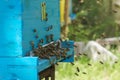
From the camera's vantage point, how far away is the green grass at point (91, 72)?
326 inches

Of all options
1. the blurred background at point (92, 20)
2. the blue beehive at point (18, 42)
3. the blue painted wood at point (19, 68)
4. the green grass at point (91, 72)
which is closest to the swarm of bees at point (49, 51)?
the blue beehive at point (18, 42)

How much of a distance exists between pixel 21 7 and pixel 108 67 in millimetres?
5074

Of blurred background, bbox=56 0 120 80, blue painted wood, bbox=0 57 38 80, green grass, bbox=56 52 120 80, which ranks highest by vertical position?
blue painted wood, bbox=0 57 38 80

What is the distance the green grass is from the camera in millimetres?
8281

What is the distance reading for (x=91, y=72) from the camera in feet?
28.2

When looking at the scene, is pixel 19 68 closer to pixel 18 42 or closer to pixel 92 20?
pixel 18 42

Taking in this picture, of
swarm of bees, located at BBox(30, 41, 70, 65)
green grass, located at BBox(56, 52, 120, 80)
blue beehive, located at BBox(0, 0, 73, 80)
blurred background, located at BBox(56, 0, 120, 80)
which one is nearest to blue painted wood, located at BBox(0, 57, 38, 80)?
blue beehive, located at BBox(0, 0, 73, 80)

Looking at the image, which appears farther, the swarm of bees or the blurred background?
the blurred background

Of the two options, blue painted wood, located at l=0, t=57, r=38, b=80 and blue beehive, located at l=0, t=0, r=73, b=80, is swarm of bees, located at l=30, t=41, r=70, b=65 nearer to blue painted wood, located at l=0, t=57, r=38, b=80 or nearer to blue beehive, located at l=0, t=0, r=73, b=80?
blue beehive, located at l=0, t=0, r=73, b=80

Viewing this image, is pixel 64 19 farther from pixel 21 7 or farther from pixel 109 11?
pixel 21 7

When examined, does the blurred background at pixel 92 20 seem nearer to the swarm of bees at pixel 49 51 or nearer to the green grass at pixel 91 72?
the green grass at pixel 91 72

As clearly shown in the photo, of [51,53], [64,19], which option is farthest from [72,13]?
[51,53]

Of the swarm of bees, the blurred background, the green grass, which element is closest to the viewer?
the swarm of bees

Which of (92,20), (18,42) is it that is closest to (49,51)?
(18,42)
